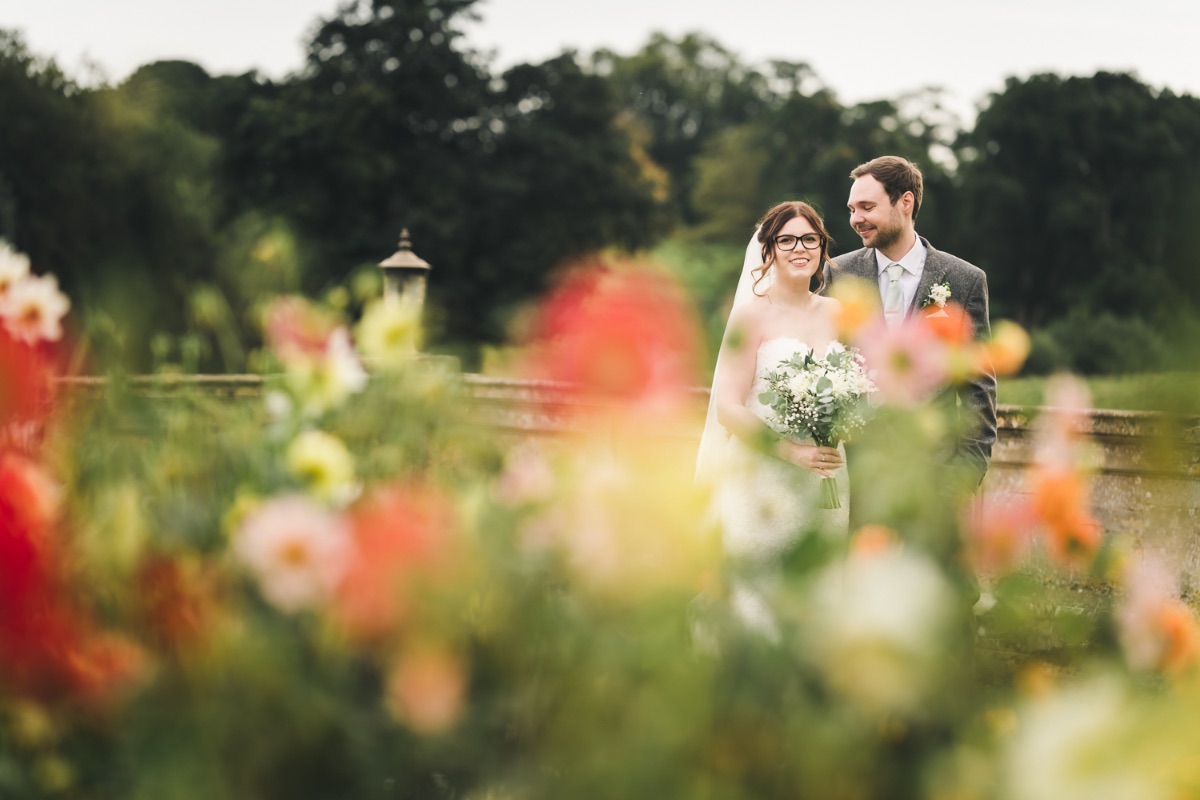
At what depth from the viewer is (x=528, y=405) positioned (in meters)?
8.27

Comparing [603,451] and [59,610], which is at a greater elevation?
[603,451]

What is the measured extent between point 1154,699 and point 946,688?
216 millimetres

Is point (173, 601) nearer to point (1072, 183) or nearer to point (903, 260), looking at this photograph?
point (903, 260)

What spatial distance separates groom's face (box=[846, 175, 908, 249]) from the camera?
159 inches

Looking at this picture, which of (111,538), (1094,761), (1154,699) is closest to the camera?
(1094,761)

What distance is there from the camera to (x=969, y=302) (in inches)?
161

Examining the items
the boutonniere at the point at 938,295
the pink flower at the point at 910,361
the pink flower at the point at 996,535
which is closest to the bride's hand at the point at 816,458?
the boutonniere at the point at 938,295

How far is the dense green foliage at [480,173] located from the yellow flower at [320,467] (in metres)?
12.8

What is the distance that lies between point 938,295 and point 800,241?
1.72 feet

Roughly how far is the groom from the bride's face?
178 mm

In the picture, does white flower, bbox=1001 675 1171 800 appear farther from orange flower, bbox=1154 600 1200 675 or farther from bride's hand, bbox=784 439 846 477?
bride's hand, bbox=784 439 846 477

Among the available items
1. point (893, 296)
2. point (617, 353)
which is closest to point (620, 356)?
point (617, 353)

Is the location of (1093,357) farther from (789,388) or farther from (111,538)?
(111,538)

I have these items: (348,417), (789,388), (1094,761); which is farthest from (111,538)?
(789,388)
